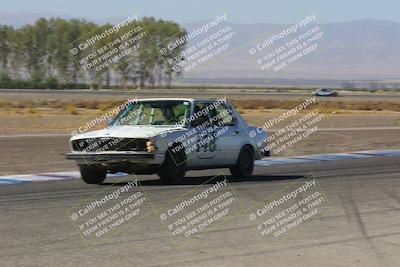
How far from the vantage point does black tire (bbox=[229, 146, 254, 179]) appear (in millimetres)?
14875

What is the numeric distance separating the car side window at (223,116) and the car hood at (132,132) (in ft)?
4.16

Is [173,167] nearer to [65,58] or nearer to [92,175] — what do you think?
[92,175]

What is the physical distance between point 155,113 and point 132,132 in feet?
3.13

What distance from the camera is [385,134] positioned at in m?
32.7

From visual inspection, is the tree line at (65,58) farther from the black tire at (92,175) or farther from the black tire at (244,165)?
the black tire at (92,175)

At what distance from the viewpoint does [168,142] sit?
1291 centimetres

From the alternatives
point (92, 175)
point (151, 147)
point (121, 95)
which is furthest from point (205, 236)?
point (121, 95)

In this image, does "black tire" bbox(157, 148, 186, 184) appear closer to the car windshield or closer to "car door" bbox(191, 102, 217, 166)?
"car door" bbox(191, 102, 217, 166)

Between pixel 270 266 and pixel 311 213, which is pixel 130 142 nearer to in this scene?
pixel 311 213

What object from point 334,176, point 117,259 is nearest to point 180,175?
point 334,176

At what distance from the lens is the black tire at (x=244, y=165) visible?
14875mm

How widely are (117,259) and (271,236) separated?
205cm

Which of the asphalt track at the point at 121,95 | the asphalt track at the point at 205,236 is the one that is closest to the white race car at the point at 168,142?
the asphalt track at the point at 205,236

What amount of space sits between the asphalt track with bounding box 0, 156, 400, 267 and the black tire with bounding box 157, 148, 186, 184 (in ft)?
0.61
